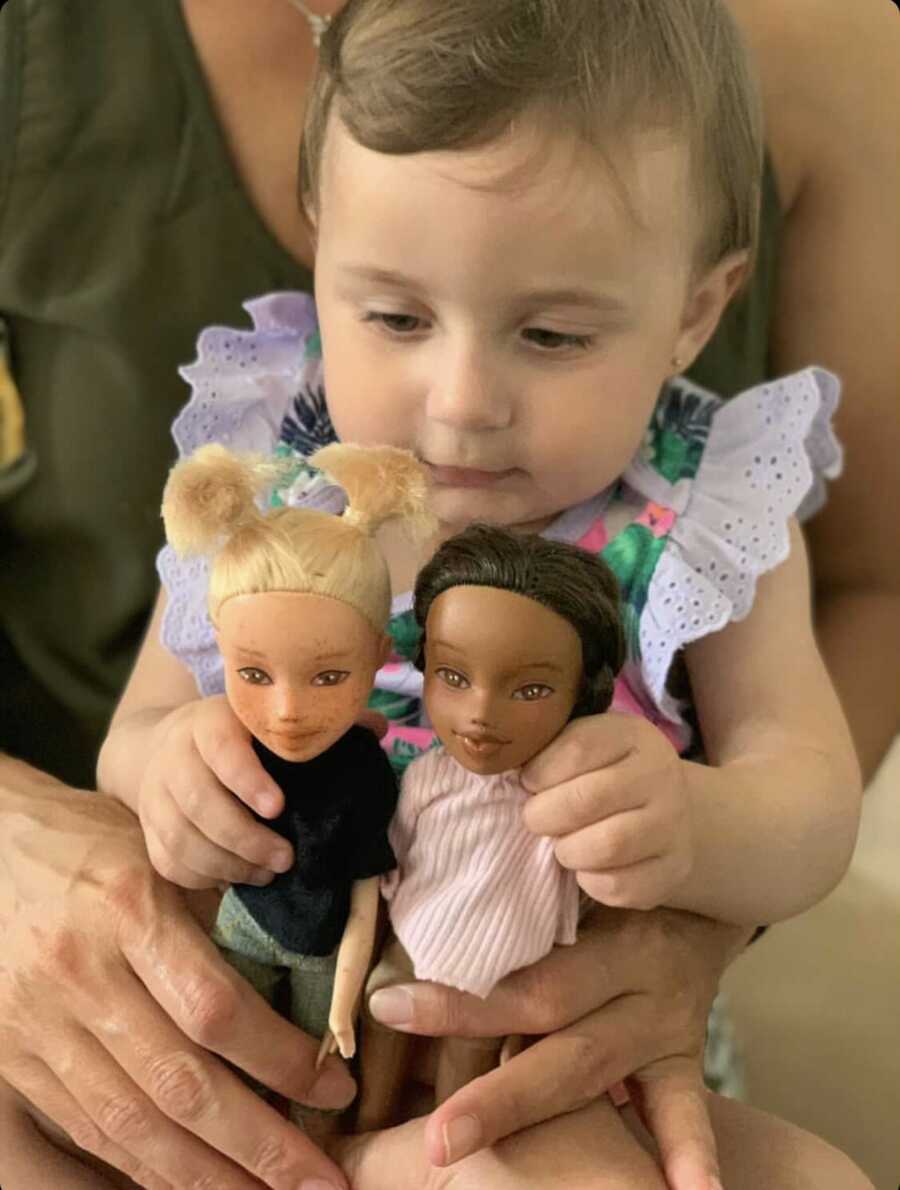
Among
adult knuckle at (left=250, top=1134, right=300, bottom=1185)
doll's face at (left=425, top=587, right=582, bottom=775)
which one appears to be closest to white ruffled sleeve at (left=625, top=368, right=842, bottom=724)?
doll's face at (left=425, top=587, right=582, bottom=775)

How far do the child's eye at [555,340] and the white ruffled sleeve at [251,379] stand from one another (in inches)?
11.4

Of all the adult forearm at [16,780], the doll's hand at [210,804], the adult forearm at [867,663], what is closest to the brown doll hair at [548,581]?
the doll's hand at [210,804]

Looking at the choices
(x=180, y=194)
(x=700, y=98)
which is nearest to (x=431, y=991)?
(x=700, y=98)

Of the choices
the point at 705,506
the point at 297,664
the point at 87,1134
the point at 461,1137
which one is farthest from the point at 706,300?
the point at 87,1134

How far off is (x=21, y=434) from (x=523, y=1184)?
27.8 inches

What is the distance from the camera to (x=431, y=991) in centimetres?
68

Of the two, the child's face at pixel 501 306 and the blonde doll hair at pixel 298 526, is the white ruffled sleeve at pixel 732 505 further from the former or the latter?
the blonde doll hair at pixel 298 526

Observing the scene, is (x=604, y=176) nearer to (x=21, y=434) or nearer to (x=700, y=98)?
(x=700, y=98)

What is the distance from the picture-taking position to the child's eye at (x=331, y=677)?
0.60m

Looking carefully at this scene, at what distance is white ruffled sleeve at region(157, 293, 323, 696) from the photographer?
1.00 meters

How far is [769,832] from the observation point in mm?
778

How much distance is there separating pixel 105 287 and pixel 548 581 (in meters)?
Result: 0.59

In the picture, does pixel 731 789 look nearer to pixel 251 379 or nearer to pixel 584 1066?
pixel 584 1066

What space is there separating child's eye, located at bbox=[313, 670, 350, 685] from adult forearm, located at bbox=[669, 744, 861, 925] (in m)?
0.23
